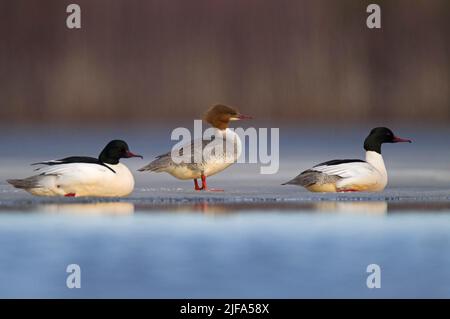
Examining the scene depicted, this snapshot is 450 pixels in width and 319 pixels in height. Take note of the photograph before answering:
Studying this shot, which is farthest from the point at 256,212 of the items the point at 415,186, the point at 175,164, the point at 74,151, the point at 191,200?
the point at 74,151

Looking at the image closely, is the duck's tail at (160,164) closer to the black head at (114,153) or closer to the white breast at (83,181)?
the black head at (114,153)

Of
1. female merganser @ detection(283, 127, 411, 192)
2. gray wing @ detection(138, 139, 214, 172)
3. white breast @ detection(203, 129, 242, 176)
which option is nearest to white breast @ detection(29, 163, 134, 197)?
gray wing @ detection(138, 139, 214, 172)

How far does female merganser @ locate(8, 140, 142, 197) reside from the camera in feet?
36.3

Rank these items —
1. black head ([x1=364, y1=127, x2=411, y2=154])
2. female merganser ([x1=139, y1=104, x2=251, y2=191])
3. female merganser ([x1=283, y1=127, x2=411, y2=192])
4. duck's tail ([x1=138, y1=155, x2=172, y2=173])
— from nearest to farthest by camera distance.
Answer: female merganser ([x1=283, y1=127, x2=411, y2=192])
female merganser ([x1=139, y1=104, x2=251, y2=191])
duck's tail ([x1=138, y1=155, x2=172, y2=173])
black head ([x1=364, y1=127, x2=411, y2=154])

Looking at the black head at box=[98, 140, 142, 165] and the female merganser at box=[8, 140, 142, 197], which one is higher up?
the black head at box=[98, 140, 142, 165]

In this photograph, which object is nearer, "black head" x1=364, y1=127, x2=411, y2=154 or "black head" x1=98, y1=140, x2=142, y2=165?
"black head" x1=98, y1=140, x2=142, y2=165

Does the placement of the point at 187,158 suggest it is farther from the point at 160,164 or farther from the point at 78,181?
the point at 78,181

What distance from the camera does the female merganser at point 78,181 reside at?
36.3 ft

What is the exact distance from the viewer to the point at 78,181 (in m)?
11.1

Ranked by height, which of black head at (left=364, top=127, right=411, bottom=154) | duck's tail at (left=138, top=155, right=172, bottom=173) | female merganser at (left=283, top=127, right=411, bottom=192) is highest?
black head at (left=364, top=127, right=411, bottom=154)

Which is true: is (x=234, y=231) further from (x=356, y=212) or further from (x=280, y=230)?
(x=356, y=212)

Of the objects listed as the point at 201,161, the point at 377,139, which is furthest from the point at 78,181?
the point at 377,139

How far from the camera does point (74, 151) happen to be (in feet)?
51.0

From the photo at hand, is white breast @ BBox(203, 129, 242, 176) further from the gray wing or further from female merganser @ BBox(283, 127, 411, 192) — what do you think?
female merganser @ BBox(283, 127, 411, 192)
